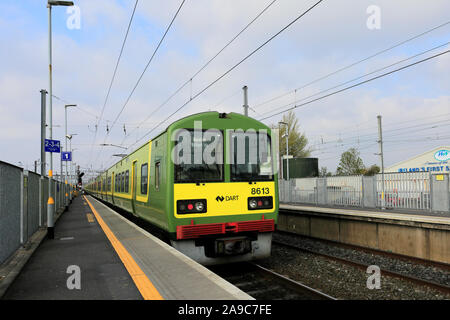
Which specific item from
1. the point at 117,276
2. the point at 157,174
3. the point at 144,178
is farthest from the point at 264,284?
the point at 144,178

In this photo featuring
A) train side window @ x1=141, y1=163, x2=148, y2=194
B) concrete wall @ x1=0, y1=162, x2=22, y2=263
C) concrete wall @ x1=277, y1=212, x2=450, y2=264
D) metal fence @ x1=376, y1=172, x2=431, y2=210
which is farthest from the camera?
metal fence @ x1=376, y1=172, x2=431, y2=210

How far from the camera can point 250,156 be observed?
7.05 metres

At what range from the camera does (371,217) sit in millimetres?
10156

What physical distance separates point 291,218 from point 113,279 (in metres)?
9.96

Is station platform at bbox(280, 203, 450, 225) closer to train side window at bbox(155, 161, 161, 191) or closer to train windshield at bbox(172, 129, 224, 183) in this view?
train windshield at bbox(172, 129, 224, 183)

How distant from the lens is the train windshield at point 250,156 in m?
6.91

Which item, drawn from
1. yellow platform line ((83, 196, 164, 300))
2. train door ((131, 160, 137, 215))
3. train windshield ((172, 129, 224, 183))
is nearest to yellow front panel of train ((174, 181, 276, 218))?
train windshield ((172, 129, 224, 183))

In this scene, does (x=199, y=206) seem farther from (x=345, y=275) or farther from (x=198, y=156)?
(x=345, y=275)

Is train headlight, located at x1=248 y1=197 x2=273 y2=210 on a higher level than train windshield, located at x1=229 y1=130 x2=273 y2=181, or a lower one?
lower

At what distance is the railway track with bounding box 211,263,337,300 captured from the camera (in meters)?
5.62

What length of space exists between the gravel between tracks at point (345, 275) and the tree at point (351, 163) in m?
39.2

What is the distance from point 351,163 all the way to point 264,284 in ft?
145

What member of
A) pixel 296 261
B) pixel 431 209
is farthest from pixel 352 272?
pixel 431 209

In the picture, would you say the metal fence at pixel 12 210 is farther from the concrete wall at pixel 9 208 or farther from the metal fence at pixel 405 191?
the metal fence at pixel 405 191
